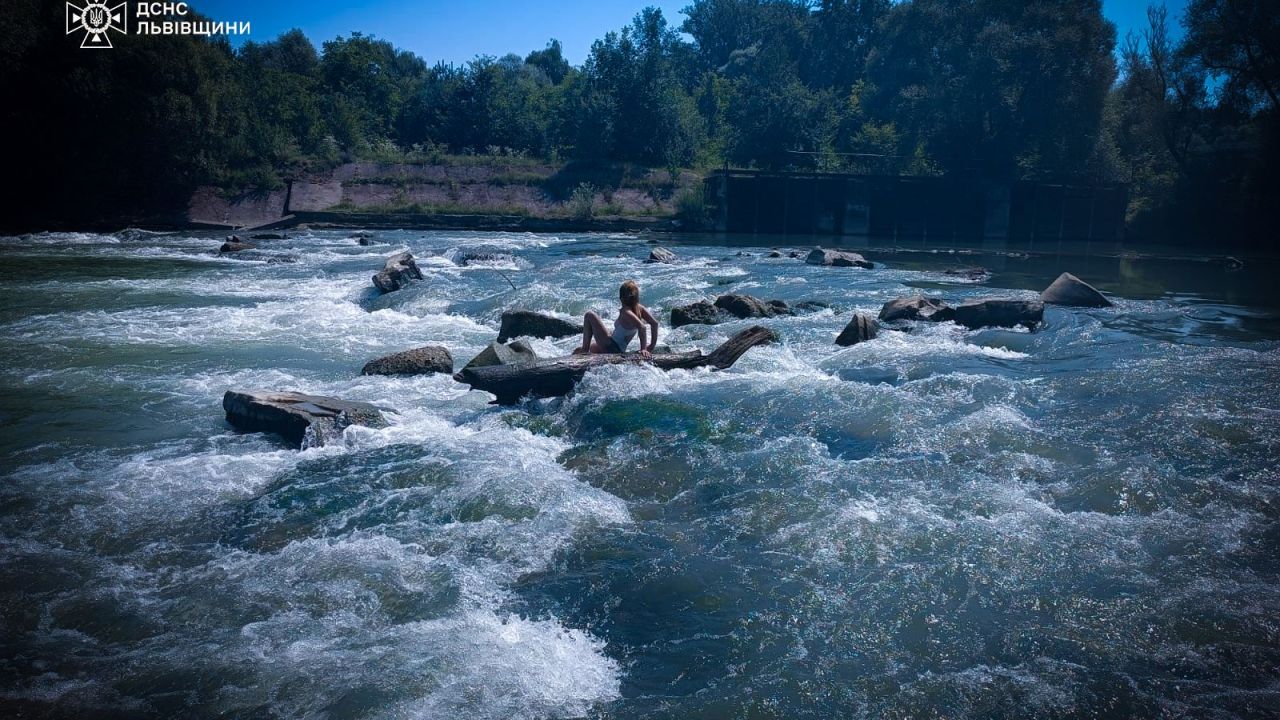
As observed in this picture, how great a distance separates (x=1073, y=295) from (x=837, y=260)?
25.0 ft

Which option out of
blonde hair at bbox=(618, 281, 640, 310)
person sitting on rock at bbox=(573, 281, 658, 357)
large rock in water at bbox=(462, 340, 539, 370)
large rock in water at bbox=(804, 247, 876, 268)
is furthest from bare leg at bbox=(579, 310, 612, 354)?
large rock in water at bbox=(804, 247, 876, 268)

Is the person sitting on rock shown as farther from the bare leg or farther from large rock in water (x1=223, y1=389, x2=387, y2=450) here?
large rock in water (x1=223, y1=389, x2=387, y2=450)

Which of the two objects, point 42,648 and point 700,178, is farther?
point 700,178

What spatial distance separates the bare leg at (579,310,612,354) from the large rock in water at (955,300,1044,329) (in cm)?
664

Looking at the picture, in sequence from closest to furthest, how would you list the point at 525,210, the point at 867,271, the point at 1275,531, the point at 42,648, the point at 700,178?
the point at 42,648 → the point at 1275,531 → the point at 867,271 → the point at 525,210 → the point at 700,178

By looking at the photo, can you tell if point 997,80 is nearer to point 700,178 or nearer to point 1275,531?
point 700,178

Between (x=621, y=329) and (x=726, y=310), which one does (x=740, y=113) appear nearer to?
(x=726, y=310)

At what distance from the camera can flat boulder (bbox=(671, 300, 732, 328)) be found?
1362cm

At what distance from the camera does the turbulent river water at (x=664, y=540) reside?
164 inches

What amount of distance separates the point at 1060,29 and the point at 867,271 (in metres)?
23.0

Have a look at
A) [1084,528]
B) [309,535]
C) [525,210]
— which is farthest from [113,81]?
[1084,528]

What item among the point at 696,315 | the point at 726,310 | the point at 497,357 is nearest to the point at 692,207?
the point at 726,310

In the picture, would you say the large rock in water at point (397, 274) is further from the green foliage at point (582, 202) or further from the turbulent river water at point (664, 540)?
the green foliage at point (582, 202)

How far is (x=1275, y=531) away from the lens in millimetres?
5766
